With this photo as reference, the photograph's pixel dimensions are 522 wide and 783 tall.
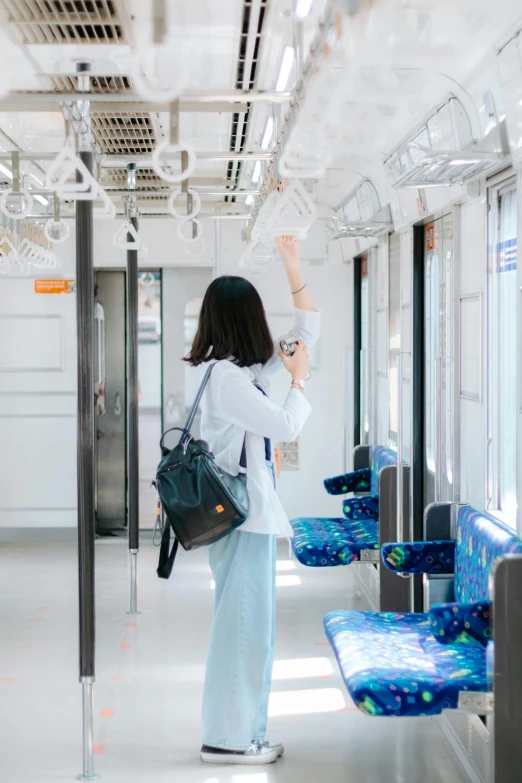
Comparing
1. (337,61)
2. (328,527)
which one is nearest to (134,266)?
(328,527)

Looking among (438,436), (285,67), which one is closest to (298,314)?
(285,67)

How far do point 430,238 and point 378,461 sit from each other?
186 centimetres

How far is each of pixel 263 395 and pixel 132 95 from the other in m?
1.16

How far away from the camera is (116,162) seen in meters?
6.00

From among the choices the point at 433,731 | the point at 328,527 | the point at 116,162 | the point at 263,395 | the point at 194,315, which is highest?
the point at 116,162

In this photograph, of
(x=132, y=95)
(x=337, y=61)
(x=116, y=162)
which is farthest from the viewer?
(x=116, y=162)

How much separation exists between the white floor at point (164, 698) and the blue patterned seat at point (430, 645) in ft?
1.63

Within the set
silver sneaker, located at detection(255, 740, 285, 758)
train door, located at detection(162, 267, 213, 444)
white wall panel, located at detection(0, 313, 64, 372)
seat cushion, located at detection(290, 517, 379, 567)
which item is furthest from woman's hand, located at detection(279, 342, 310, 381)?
white wall panel, located at detection(0, 313, 64, 372)

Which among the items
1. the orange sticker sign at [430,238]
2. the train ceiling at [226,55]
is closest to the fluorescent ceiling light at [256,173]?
the train ceiling at [226,55]

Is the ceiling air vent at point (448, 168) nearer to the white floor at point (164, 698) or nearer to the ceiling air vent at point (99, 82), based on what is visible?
the ceiling air vent at point (99, 82)

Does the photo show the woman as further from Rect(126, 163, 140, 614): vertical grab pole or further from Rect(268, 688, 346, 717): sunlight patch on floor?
Rect(126, 163, 140, 614): vertical grab pole

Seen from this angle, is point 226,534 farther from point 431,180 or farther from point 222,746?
point 431,180

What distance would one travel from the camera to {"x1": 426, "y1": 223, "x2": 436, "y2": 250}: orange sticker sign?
544cm

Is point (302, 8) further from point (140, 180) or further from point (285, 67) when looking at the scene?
point (140, 180)
